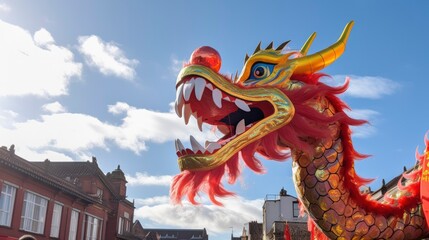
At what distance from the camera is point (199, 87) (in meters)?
2.87

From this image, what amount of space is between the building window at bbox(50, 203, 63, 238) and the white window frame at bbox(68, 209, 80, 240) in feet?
4.75

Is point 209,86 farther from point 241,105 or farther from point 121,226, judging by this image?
point 121,226

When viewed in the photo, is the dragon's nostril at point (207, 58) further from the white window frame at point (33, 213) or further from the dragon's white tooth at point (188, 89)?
the white window frame at point (33, 213)

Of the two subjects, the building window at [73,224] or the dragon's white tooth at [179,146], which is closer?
the dragon's white tooth at [179,146]

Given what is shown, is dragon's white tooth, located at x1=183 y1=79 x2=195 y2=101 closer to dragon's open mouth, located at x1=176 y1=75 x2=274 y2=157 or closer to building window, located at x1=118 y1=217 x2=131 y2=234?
dragon's open mouth, located at x1=176 y1=75 x2=274 y2=157

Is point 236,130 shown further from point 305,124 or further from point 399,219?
point 399,219

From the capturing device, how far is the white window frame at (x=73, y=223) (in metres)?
26.2

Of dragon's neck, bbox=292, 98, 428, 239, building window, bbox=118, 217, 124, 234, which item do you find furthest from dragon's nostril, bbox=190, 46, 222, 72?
building window, bbox=118, 217, 124, 234

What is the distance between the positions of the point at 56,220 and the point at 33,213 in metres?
2.86

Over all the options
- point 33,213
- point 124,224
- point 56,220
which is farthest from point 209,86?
point 124,224

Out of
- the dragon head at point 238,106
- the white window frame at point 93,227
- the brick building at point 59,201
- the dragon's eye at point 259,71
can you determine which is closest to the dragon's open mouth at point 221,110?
the dragon head at point 238,106

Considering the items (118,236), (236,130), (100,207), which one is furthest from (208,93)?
(118,236)

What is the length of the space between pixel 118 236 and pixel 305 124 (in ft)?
113

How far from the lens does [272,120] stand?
302 cm
